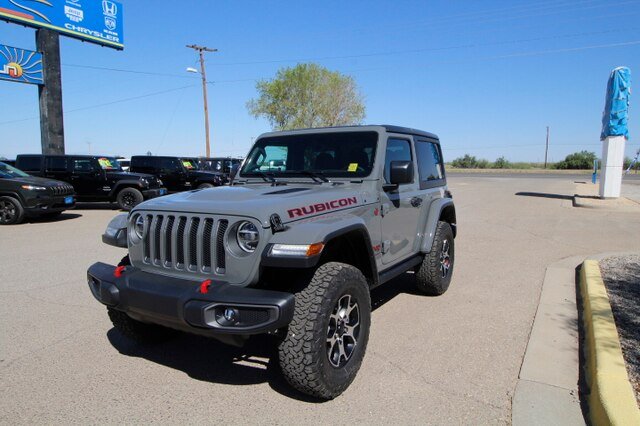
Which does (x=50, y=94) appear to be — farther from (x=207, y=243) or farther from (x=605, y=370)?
(x=605, y=370)

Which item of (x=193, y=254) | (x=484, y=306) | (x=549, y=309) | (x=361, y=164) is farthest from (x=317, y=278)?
(x=549, y=309)

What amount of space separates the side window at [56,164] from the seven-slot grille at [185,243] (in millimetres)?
12800

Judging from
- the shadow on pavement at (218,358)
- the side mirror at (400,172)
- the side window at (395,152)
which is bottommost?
the shadow on pavement at (218,358)

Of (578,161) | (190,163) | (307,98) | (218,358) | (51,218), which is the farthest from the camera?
(578,161)

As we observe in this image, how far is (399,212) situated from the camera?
4.38 m

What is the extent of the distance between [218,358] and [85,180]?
12.4 m

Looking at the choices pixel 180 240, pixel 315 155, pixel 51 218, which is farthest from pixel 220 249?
pixel 51 218

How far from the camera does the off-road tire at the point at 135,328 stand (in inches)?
145

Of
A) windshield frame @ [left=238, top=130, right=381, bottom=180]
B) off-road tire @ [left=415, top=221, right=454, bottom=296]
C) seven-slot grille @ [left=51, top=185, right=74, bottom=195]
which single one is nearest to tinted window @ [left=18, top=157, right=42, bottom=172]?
seven-slot grille @ [left=51, top=185, right=74, bottom=195]

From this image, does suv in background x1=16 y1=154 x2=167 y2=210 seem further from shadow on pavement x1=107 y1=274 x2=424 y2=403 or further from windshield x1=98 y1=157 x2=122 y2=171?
shadow on pavement x1=107 y1=274 x2=424 y2=403

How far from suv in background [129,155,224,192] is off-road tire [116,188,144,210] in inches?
119

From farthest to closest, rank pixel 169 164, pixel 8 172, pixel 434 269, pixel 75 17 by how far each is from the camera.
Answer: pixel 75 17 < pixel 169 164 < pixel 8 172 < pixel 434 269

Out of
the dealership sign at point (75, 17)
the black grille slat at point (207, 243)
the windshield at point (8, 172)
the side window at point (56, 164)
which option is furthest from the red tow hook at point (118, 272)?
the dealership sign at point (75, 17)

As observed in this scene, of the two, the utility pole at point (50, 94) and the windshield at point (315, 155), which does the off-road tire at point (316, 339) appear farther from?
the utility pole at point (50, 94)
